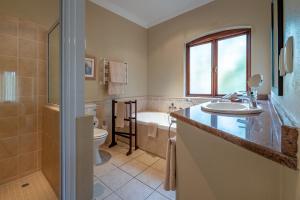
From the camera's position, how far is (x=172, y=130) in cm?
229

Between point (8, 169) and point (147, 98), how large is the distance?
2.79 metres

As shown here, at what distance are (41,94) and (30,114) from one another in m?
0.28

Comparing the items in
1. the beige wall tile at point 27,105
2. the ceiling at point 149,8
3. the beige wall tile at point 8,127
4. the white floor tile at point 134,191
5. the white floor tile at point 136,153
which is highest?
the ceiling at point 149,8

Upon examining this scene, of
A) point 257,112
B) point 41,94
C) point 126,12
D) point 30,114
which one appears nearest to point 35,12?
point 41,94

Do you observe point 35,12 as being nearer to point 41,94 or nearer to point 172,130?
point 41,94

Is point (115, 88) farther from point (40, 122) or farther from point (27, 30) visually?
point (27, 30)

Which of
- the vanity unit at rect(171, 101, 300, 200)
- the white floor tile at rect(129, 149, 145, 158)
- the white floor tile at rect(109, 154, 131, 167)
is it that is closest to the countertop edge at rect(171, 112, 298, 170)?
the vanity unit at rect(171, 101, 300, 200)

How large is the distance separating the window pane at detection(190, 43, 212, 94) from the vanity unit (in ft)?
7.17

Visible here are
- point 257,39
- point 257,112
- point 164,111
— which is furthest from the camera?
point 164,111

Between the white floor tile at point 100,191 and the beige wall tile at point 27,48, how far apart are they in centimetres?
180

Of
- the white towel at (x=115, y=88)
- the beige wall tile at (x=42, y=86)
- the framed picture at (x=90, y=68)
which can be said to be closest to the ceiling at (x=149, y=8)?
the framed picture at (x=90, y=68)

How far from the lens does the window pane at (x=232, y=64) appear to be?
2.47 metres

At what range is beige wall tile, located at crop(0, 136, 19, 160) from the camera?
5.61 feet

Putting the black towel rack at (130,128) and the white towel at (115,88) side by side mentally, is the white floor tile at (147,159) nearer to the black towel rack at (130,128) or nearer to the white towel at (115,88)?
the black towel rack at (130,128)
